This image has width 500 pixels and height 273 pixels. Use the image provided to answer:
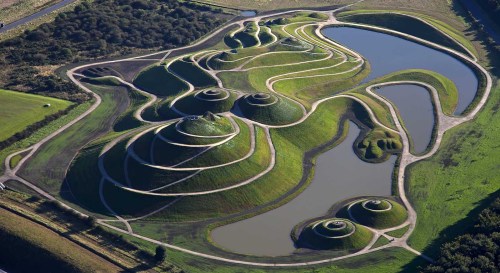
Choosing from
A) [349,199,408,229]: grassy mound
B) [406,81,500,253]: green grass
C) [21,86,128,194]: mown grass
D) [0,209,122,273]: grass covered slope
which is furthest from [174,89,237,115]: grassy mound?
[0,209,122,273]: grass covered slope

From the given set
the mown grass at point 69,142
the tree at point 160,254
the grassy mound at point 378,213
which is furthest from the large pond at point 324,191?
the mown grass at point 69,142

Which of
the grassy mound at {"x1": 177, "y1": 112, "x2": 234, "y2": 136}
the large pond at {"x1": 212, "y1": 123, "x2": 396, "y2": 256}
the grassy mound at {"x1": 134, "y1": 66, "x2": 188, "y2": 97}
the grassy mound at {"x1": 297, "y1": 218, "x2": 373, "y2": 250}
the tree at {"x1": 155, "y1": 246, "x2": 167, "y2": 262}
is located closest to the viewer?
the tree at {"x1": 155, "y1": 246, "x2": 167, "y2": 262}

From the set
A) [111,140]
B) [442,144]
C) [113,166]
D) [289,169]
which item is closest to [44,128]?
[111,140]

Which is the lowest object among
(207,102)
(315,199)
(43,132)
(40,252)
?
(40,252)

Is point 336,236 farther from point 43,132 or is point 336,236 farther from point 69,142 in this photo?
point 43,132

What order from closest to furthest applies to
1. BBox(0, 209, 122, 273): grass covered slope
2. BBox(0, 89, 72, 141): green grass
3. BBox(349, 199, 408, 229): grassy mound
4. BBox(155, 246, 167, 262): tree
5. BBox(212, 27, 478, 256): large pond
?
BBox(0, 209, 122, 273): grass covered slope < BBox(155, 246, 167, 262): tree < BBox(212, 27, 478, 256): large pond < BBox(349, 199, 408, 229): grassy mound < BBox(0, 89, 72, 141): green grass

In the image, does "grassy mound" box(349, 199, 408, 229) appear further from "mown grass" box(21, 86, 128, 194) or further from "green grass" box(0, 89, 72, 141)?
"green grass" box(0, 89, 72, 141)

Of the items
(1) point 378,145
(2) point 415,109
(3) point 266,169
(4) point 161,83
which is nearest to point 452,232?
(1) point 378,145
